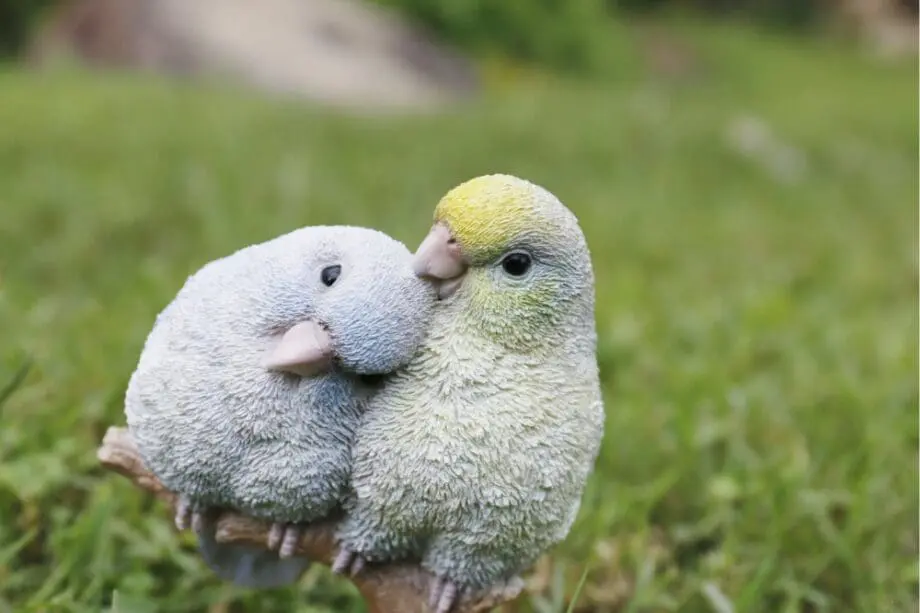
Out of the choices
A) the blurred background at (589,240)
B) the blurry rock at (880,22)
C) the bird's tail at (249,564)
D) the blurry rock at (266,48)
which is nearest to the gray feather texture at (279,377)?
the bird's tail at (249,564)

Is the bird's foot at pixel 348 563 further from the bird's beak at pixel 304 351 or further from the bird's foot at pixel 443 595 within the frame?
the bird's beak at pixel 304 351

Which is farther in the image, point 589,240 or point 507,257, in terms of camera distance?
point 589,240

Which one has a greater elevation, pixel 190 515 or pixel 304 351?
pixel 304 351

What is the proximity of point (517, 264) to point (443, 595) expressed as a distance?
1.01 ft

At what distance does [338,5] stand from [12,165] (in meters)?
2.86

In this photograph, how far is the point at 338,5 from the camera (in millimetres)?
4980

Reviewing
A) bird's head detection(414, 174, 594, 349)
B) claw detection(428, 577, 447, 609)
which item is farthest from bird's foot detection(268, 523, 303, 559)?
bird's head detection(414, 174, 594, 349)

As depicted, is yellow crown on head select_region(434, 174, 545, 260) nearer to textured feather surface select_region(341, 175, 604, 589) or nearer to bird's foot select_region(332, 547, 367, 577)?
textured feather surface select_region(341, 175, 604, 589)

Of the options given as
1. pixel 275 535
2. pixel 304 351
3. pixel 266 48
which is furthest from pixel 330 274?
pixel 266 48

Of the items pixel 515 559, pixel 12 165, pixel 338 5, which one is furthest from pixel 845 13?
pixel 515 559

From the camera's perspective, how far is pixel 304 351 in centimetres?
71

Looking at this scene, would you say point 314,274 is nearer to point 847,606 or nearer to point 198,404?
point 198,404

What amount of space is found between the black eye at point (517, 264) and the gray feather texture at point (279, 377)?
7 centimetres

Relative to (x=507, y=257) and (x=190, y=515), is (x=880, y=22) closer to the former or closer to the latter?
(x=507, y=257)
